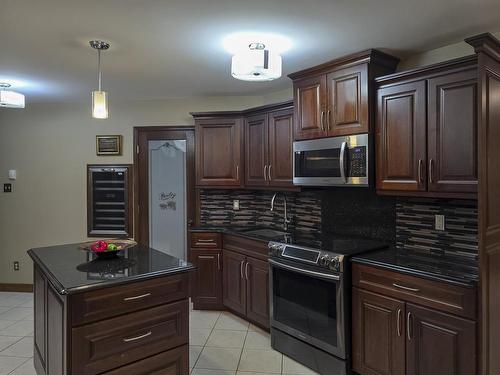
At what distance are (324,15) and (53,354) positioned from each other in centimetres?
246

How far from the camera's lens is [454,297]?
2.01 metres

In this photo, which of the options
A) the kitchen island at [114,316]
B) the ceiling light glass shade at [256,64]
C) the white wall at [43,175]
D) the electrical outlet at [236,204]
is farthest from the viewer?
the white wall at [43,175]

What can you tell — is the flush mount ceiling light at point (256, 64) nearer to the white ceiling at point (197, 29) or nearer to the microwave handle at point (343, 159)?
the white ceiling at point (197, 29)

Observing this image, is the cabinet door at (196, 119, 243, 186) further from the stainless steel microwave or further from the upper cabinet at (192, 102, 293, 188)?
the stainless steel microwave

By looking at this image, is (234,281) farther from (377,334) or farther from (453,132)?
(453,132)

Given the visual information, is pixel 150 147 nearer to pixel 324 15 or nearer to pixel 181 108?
pixel 181 108

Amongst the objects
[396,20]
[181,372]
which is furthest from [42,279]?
[396,20]

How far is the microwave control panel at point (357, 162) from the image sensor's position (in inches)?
105

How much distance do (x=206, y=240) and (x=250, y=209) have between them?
2.19ft

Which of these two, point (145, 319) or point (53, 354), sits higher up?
point (145, 319)

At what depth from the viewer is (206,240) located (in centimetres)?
389

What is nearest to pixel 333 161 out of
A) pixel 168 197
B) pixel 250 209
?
pixel 250 209

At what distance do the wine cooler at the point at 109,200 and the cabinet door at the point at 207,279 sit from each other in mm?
1143

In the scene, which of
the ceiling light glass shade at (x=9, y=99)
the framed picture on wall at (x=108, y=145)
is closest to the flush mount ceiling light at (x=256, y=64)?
the ceiling light glass shade at (x=9, y=99)
